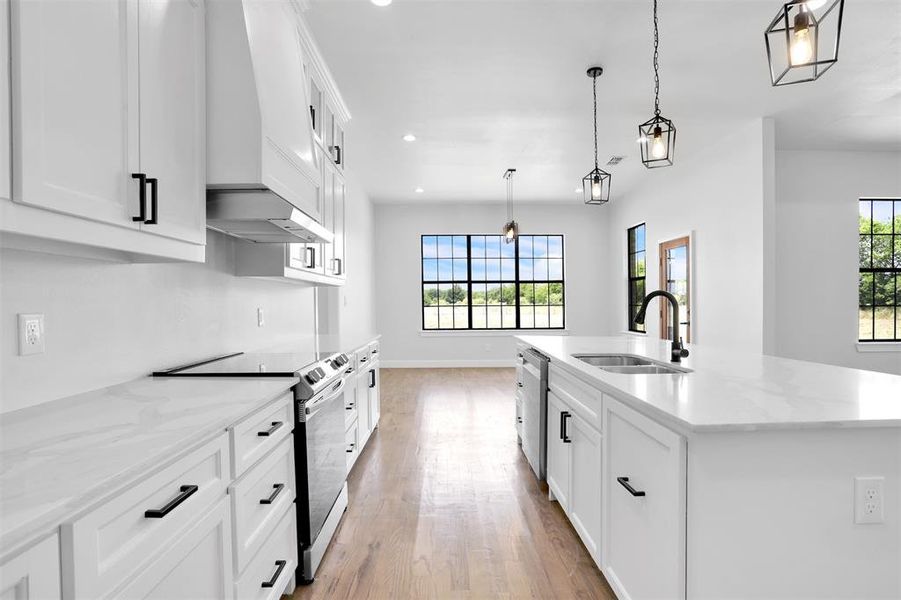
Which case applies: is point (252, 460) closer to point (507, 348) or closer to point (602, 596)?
point (602, 596)

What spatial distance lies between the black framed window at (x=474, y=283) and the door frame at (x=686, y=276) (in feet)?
7.50

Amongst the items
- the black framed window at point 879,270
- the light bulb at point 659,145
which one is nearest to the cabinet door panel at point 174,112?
the light bulb at point 659,145

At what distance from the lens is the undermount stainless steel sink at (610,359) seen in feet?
8.79

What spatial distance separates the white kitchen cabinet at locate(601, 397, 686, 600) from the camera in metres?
1.28

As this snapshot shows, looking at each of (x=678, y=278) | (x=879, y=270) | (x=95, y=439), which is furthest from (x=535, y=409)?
(x=879, y=270)

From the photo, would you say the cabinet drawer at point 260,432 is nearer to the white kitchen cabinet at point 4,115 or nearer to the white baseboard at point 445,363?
the white kitchen cabinet at point 4,115

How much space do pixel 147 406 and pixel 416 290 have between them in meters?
6.88

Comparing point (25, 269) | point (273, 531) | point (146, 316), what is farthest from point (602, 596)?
point (25, 269)

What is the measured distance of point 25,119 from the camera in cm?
99

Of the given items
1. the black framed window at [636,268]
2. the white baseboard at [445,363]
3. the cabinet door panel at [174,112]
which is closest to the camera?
the cabinet door panel at [174,112]

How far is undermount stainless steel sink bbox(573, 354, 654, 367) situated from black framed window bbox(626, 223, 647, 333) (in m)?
4.83

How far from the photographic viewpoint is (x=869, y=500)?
123cm

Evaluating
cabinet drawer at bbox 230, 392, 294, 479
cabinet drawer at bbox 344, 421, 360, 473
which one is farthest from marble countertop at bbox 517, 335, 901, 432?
cabinet drawer at bbox 344, 421, 360, 473

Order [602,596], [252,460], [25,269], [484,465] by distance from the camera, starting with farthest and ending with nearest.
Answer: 1. [484,465]
2. [602,596]
3. [252,460]
4. [25,269]
